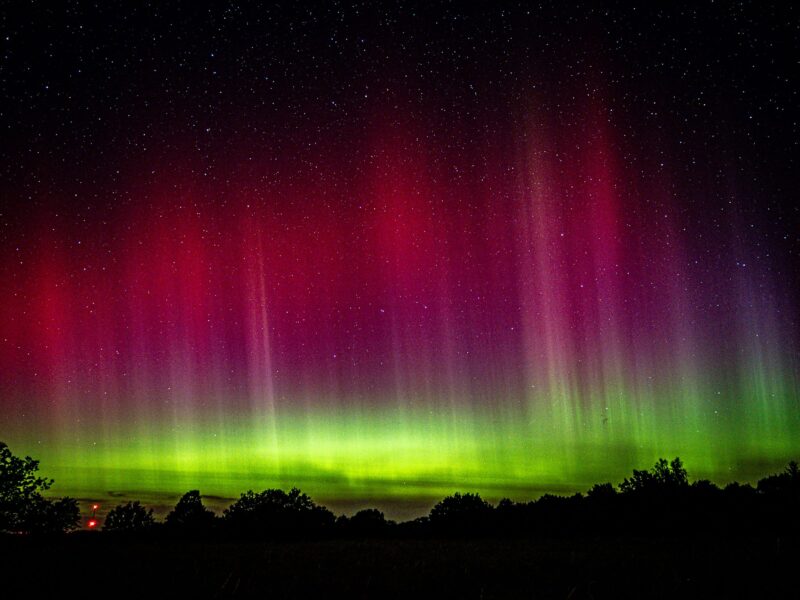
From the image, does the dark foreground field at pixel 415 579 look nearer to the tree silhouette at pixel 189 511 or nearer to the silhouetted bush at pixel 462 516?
the silhouetted bush at pixel 462 516

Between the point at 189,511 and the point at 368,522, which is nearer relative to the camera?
the point at 368,522

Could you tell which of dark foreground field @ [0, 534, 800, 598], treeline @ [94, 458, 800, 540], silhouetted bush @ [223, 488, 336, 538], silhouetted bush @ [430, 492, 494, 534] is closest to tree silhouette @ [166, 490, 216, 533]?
silhouetted bush @ [223, 488, 336, 538]

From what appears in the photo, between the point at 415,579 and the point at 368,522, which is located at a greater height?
the point at 415,579

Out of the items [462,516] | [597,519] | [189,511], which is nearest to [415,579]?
[597,519]

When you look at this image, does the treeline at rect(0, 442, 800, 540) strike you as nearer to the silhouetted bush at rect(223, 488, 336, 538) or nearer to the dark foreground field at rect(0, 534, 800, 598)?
the silhouetted bush at rect(223, 488, 336, 538)

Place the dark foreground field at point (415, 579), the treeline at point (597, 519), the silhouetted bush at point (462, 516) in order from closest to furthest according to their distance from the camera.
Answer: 1. the dark foreground field at point (415, 579)
2. the treeline at point (597, 519)
3. the silhouetted bush at point (462, 516)

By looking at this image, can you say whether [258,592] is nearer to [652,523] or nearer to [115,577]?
[115,577]

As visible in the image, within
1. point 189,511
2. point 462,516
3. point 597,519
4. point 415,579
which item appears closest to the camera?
point 415,579

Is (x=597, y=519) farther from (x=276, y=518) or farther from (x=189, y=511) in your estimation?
(x=189, y=511)

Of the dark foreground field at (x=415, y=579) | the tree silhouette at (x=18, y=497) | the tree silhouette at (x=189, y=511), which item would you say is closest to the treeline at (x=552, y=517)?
the tree silhouette at (x=18, y=497)

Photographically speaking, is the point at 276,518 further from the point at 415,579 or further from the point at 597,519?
the point at 415,579

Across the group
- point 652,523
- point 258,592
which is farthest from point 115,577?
point 652,523

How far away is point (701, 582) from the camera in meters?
7.76

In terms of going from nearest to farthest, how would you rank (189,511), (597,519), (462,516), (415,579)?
(415,579)
(597,519)
(462,516)
(189,511)
